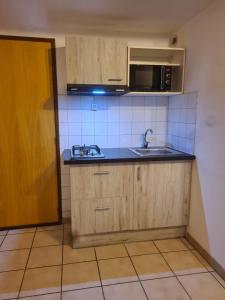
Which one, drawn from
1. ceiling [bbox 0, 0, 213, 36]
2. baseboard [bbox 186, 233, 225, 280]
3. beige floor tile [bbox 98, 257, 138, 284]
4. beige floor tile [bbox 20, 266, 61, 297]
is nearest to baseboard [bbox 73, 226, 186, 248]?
baseboard [bbox 186, 233, 225, 280]

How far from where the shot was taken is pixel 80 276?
6.25ft

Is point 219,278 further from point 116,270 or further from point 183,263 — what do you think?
point 116,270

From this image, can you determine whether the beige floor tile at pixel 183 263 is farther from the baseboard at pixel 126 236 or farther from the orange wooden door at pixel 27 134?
the orange wooden door at pixel 27 134

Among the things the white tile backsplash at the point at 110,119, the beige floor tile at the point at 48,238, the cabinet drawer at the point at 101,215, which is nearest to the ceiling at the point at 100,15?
the white tile backsplash at the point at 110,119

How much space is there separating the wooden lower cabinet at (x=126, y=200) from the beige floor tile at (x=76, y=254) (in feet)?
0.21

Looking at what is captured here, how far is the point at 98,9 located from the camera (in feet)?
6.72

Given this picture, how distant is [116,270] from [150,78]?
1893 millimetres

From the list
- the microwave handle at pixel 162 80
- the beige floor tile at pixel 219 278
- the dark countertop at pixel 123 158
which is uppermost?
the microwave handle at pixel 162 80

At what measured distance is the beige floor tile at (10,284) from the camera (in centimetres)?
172

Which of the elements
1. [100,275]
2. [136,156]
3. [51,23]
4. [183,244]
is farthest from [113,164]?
[51,23]

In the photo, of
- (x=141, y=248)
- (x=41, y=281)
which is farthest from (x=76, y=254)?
(x=141, y=248)

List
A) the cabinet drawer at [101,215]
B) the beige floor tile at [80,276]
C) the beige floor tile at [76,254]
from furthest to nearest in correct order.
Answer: the cabinet drawer at [101,215] < the beige floor tile at [76,254] < the beige floor tile at [80,276]

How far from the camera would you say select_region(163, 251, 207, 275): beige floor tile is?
6.52 feet

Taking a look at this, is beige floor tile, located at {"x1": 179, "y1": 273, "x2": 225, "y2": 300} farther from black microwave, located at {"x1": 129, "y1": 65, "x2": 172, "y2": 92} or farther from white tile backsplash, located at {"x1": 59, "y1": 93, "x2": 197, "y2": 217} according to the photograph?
black microwave, located at {"x1": 129, "y1": 65, "x2": 172, "y2": 92}
